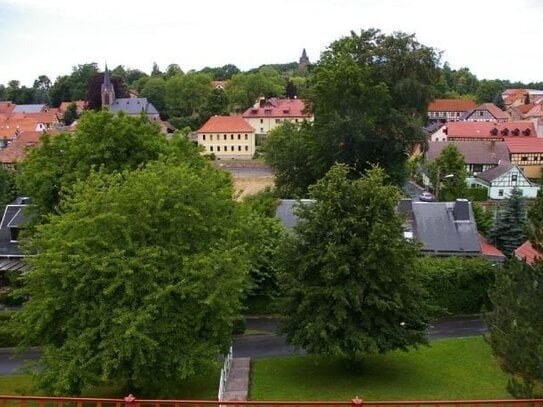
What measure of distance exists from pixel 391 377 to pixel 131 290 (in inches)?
358

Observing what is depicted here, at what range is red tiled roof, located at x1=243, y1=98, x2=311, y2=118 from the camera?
3339 inches

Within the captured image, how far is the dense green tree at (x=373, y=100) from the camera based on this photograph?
3888cm

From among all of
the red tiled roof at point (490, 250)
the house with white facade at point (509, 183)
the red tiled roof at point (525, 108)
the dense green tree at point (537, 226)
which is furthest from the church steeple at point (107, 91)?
the dense green tree at point (537, 226)

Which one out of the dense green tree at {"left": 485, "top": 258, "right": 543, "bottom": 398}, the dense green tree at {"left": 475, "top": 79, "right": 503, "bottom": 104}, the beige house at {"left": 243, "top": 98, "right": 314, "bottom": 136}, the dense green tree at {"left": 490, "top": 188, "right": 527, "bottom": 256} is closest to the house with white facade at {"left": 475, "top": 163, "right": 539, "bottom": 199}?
the dense green tree at {"left": 490, "top": 188, "right": 527, "bottom": 256}

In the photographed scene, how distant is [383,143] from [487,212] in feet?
26.0

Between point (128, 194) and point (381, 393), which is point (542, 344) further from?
point (128, 194)

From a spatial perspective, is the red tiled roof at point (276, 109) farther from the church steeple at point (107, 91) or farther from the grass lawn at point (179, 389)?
the grass lawn at point (179, 389)

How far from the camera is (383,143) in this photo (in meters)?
39.9

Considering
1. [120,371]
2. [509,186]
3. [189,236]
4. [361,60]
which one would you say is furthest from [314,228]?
[509,186]

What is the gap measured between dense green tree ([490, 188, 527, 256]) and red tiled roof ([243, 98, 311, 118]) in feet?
175

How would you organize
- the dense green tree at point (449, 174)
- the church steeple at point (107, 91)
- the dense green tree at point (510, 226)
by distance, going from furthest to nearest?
the church steeple at point (107, 91)
the dense green tree at point (449, 174)
the dense green tree at point (510, 226)

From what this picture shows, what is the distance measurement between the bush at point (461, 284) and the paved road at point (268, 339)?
Result: 0.59 m

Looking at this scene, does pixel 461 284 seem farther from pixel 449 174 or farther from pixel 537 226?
pixel 449 174

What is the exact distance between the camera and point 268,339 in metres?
23.9
